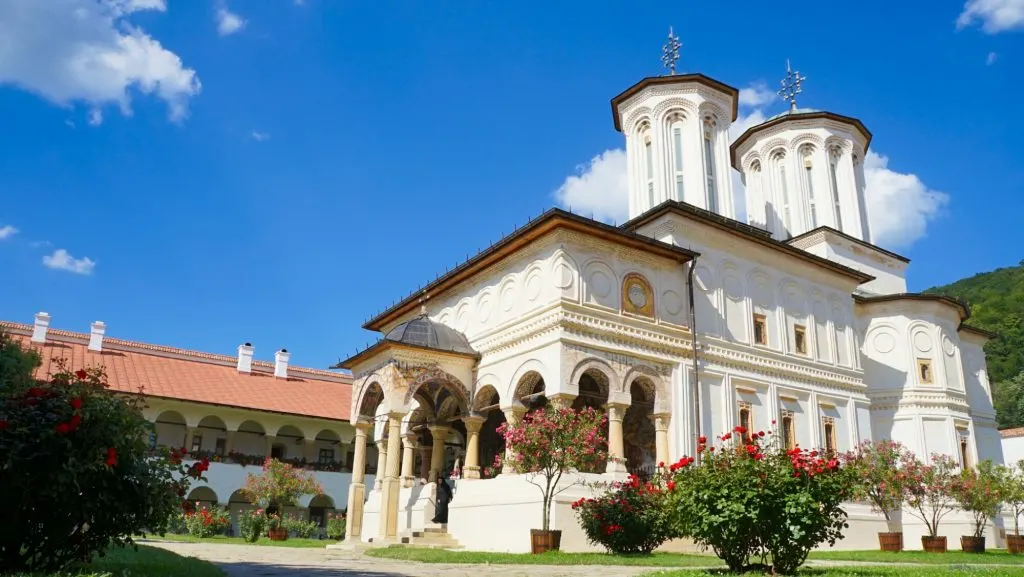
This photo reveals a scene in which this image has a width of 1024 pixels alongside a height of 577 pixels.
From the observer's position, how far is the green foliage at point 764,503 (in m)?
7.39

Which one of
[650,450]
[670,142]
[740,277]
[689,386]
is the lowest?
[650,450]

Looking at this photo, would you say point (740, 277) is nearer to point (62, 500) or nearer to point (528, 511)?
point (528, 511)

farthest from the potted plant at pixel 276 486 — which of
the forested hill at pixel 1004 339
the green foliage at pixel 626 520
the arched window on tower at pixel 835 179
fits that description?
the forested hill at pixel 1004 339

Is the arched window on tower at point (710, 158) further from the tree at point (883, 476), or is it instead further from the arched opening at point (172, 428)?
the arched opening at point (172, 428)

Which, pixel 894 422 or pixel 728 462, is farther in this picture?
pixel 894 422

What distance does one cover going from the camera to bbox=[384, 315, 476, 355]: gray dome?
16.6 meters

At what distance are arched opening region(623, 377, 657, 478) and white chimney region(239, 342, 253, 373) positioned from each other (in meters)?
17.8

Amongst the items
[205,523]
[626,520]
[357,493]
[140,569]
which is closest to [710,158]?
[626,520]

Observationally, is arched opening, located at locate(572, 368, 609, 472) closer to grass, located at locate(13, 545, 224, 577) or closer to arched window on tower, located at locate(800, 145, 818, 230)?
grass, located at locate(13, 545, 224, 577)

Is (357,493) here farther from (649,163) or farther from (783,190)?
(783,190)

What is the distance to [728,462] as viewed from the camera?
7871mm

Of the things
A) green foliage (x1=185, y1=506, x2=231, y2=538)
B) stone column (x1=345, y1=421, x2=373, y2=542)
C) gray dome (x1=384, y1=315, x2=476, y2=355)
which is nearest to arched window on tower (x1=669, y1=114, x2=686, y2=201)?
gray dome (x1=384, y1=315, x2=476, y2=355)

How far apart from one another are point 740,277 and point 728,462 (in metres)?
11.4

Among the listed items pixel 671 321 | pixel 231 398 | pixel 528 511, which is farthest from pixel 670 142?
pixel 231 398
